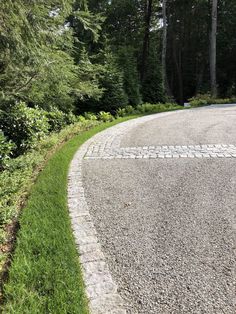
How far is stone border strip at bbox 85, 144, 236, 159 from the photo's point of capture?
215 inches

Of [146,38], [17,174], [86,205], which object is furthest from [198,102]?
[86,205]

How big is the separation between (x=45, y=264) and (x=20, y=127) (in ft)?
13.2

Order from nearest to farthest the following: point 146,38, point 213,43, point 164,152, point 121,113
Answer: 1. point 164,152
2. point 121,113
3. point 146,38
4. point 213,43

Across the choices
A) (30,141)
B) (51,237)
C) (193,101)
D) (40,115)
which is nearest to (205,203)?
(51,237)

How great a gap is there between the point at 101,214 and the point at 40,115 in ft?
13.3

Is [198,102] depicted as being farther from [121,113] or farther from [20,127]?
[20,127]

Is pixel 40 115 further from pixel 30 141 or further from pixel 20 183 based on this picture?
pixel 20 183

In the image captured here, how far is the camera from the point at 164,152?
577cm

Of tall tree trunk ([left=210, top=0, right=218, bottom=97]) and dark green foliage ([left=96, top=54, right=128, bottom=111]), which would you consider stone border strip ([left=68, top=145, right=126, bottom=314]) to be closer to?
dark green foliage ([left=96, top=54, right=128, bottom=111])

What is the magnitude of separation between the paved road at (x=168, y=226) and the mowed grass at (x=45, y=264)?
1.10 feet

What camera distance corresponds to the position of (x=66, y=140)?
7266 millimetres

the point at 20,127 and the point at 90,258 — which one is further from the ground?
the point at 20,127

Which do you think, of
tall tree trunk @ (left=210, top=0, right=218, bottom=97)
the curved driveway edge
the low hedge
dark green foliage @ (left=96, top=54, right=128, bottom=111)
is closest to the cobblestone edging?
the curved driveway edge

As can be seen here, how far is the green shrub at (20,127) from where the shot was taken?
581cm
